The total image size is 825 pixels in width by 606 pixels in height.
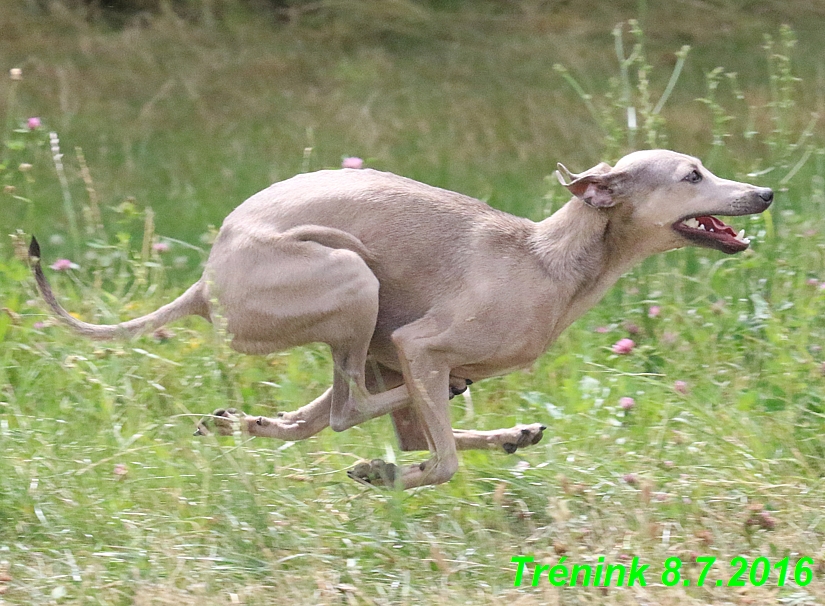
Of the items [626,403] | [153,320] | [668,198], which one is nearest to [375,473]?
[153,320]

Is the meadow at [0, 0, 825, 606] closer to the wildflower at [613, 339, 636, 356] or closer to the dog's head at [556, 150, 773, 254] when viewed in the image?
the wildflower at [613, 339, 636, 356]

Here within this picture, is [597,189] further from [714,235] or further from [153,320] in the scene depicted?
[153,320]

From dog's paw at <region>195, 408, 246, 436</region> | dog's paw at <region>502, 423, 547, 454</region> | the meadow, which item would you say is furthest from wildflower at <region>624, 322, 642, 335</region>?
dog's paw at <region>195, 408, 246, 436</region>

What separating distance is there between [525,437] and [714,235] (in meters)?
1.03

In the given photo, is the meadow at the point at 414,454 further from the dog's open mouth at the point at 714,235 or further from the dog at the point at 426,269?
the dog's open mouth at the point at 714,235

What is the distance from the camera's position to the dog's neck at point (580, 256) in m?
4.68

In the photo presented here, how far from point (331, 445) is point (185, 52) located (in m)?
9.29

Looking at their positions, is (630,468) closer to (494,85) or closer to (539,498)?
(539,498)

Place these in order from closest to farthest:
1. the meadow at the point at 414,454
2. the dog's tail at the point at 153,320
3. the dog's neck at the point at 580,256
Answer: the meadow at the point at 414,454 → the dog's neck at the point at 580,256 → the dog's tail at the point at 153,320

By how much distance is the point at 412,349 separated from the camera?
4.60m

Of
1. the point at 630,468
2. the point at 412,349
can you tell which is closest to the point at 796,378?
the point at 630,468

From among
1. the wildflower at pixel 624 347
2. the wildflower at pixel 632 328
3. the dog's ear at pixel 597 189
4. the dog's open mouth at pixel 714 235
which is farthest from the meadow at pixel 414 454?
the dog's ear at pixel 597 189

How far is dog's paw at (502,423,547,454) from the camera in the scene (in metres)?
4.98

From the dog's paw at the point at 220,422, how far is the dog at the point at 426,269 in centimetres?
7
